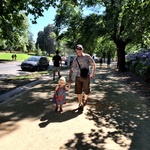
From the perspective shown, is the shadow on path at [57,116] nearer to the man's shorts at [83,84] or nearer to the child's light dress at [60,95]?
the child's light dress at [60,95]

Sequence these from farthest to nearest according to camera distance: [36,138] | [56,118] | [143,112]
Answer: [143,112] → [56,118] → [36,138]

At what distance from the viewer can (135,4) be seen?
43.9ft

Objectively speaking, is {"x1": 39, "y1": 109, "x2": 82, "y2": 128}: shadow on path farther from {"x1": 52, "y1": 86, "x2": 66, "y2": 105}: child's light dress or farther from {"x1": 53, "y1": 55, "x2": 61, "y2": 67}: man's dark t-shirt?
{"x1": 53, "y1": 55, "x2": 61, "y2": 67}: man's dark t-shirt

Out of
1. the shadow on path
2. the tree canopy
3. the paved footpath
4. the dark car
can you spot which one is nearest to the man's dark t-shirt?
the tree canopy

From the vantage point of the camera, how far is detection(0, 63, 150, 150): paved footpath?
548cm

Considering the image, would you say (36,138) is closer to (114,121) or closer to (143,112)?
(114,121)

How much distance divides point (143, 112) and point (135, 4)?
21.5 feet

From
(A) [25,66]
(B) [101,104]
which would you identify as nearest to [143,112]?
(B) [101,104]

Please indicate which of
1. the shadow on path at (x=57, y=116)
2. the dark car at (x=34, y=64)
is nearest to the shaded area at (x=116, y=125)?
the shadow on path at (x=57, y=116)

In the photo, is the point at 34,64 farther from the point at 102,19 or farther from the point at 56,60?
the point at 56,60

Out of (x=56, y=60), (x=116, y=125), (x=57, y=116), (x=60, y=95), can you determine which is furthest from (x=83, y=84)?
(x=56, y=60)

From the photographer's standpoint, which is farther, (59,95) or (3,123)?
(59,95)

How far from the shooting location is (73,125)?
673cm

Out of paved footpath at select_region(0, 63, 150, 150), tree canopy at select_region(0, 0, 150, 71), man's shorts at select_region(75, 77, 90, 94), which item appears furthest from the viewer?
tree canopy at select_region(0, 0, 150, 71)
